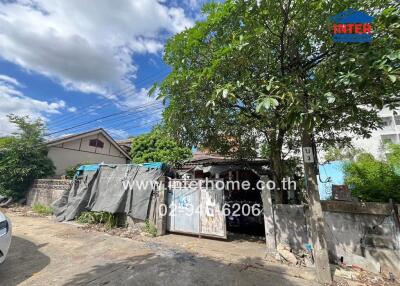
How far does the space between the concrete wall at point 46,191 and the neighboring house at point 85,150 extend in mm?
2707

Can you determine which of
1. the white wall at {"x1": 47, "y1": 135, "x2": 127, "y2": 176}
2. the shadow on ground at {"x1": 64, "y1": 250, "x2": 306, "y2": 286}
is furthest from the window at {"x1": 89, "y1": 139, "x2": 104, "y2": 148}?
the shadow on ground at {"x1": 64, "y1": 250, "x2": 306, "y2": 286}

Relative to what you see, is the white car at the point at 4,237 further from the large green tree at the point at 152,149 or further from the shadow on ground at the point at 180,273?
the large green tree at the point at 152,149

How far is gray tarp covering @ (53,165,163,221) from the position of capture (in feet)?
25.4

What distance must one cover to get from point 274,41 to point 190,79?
185 centimetres

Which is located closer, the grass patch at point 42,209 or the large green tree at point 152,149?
the grass patch at point 42,209

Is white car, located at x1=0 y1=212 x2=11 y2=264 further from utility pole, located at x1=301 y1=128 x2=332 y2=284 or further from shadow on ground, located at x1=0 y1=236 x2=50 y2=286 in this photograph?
utility pole, located at x1=301 y1=128 x2=332 y2=284

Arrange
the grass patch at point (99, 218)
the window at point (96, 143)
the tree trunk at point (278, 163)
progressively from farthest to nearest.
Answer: the window at point (96, 143), the grass patch at point (99, 218), the tree trunk at point (278, 163)

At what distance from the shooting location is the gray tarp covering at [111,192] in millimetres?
7730

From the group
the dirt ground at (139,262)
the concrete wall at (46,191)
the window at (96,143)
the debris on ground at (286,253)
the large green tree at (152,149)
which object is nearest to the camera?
the dirt ground at (139,262)

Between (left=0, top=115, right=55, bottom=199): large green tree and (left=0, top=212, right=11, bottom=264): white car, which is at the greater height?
(left=0, top=115, right=55, bottom=199): large green tree

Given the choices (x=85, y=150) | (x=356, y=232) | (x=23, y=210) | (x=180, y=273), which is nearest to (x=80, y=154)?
(x=85, y=150)

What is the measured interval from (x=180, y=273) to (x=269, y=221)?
247 centimetres

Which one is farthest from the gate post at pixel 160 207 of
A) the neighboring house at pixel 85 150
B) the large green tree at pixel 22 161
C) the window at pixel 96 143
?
the window at pixel 96 143

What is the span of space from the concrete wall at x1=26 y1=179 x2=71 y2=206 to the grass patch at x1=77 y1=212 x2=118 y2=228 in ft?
7.93
